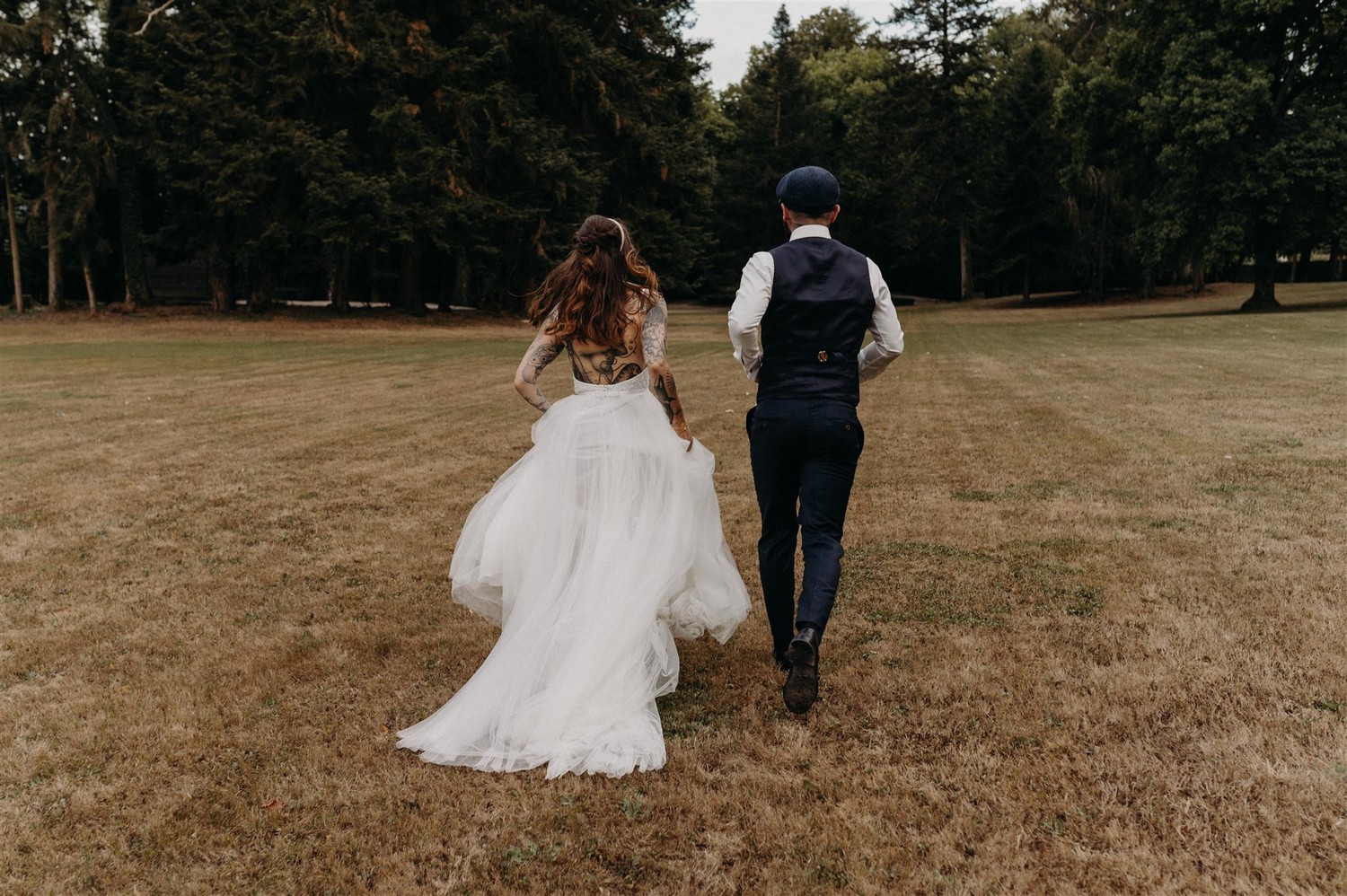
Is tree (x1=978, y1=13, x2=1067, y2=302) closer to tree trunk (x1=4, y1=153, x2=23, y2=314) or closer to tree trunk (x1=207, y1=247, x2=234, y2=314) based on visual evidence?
tree trunk (x1=207, y1=247, x2=234, y2=314)

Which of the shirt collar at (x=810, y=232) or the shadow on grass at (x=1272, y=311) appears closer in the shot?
the shirt collar at (x=810, y=232)

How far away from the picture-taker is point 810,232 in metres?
4.04

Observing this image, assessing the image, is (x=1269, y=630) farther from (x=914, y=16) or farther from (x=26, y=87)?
(x=914, y=16)

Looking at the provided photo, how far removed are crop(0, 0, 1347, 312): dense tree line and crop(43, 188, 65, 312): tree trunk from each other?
0.13 metres

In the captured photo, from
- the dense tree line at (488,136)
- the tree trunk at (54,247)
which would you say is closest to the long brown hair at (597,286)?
the dense tree line at (488,136)

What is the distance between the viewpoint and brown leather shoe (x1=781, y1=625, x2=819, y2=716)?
390cm

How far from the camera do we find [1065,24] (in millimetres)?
54625

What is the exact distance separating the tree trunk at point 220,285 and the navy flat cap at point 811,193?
124 ft

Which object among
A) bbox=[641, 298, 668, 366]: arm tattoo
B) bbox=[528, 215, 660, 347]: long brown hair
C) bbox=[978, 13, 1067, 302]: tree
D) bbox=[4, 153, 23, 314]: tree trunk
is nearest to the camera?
bbox=[528, 215, 660, 347]: long brown hair

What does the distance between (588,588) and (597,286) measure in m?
1.32

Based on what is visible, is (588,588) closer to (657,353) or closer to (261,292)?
(657,353)

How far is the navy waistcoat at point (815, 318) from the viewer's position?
3.93m

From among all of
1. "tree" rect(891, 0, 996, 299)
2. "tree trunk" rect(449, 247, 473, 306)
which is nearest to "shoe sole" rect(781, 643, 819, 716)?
"tree trunk" rect(449, 247, 473, 306)

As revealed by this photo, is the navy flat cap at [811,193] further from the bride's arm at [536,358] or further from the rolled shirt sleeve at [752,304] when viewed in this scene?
the bride's arm at [536,358]
